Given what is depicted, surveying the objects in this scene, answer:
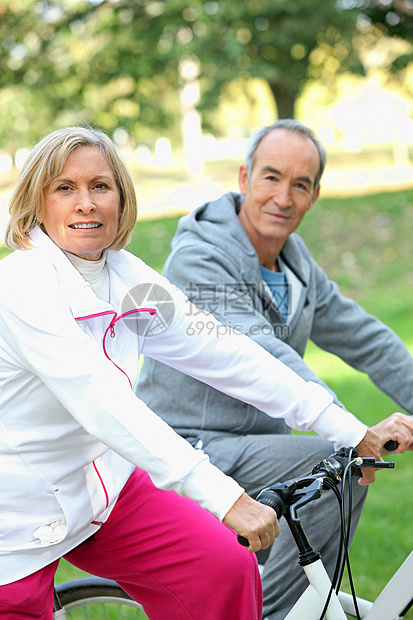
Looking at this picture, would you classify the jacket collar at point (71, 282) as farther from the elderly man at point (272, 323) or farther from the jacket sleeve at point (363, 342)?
the jacket sleeve at point (363, 342)

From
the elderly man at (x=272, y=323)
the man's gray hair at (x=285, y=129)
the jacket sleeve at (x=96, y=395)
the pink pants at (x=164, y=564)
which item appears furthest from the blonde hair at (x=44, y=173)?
the man's gray hair at (x=285, y=129)

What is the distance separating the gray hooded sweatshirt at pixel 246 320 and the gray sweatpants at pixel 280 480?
4.7 inches

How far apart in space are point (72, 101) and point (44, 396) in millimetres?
15072

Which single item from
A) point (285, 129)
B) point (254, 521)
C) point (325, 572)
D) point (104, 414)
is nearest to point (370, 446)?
point (325, 572)

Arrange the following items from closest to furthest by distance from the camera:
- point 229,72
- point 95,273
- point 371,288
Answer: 1. point 95,273
2. point 371,288
3. point 229,72

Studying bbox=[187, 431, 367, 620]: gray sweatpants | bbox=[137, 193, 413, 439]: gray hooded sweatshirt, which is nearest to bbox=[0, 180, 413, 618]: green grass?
bbox=[137, 193, 413, 439]: gray hooded sweatshirt

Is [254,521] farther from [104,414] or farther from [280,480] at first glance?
[280,480]

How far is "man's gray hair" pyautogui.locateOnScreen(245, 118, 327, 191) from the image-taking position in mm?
3289

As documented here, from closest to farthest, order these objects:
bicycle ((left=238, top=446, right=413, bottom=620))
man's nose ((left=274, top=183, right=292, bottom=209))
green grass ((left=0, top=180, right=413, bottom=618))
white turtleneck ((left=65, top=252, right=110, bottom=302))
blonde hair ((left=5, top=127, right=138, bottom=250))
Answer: bicycle ((left=238, top=446, right=413, bottom=620)) < blonde hair ((left=5, top=127, right=138, bottom=250)) < white turtleneck ((left=65, top=252, right=110, bottom=302)) < man's nose ((left=274, top=183, right=292, bottom=209)) < green grass ((left=0, top=180, right=413, bottom=618))

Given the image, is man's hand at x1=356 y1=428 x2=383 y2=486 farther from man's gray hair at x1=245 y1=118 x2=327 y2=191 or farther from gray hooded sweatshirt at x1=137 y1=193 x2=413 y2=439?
man's gray hair at x1=245 y1=118 x2=327 y2=191

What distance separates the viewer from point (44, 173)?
1963 millimetres

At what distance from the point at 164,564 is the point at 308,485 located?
21.1 inches

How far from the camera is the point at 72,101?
52.5ft

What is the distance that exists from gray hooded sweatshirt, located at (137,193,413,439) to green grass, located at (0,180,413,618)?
0.90 meters
